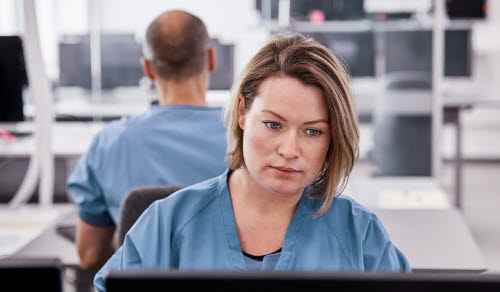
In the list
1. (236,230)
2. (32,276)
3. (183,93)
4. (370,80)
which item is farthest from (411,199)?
(370,80)

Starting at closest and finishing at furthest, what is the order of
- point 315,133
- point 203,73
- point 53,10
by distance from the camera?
point 315,133, point 203,73, point 53,10

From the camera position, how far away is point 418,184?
2.42m

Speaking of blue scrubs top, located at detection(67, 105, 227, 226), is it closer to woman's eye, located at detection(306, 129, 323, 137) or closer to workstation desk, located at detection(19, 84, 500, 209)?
woman's eye, located at detection(306, 129, 323, 137)

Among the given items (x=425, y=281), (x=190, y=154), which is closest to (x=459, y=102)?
(x=190, y=154)

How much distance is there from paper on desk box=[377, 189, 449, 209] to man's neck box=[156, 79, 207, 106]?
2.18 ft

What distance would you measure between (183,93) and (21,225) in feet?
2.39

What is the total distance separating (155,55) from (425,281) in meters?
1.51

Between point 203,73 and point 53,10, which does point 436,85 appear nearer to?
point 203,73

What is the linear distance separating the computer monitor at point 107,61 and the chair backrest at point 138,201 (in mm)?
3023

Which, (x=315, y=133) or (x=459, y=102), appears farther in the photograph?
(x=459, y=102)

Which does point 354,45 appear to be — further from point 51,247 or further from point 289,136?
point 289,136

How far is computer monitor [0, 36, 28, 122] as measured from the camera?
7.80ft

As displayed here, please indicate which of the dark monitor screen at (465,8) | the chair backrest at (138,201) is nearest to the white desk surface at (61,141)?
the chair backrest at (138,201)

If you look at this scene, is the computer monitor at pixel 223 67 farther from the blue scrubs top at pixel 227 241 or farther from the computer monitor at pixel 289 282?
the computer monitor at pixel 289 282
